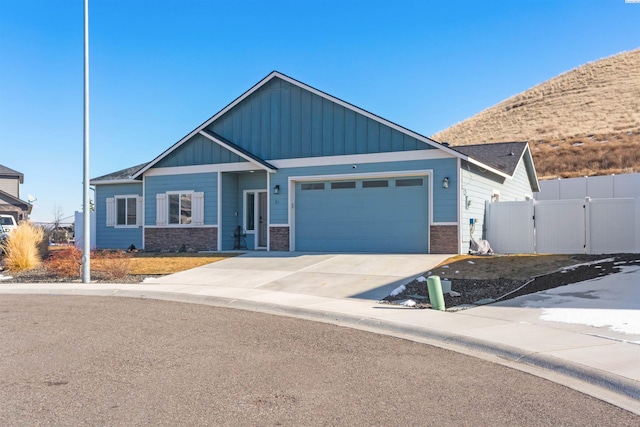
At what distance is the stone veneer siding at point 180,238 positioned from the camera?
2267cm

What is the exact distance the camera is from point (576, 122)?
2270 inches

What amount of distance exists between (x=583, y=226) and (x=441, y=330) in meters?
12.6

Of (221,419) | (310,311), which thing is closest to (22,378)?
(221,419)

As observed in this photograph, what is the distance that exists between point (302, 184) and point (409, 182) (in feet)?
13.9

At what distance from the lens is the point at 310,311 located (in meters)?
10.7

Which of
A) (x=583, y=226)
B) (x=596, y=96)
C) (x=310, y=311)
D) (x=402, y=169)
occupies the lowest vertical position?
(x=310, y=311)

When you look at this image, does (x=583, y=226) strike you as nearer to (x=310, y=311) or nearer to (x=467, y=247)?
(x=467, y=247)

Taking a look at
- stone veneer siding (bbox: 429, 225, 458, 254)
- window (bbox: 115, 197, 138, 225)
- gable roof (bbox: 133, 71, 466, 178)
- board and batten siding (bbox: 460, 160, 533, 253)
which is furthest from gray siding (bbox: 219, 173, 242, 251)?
board and batten siding (bbox: 460, 160, 533, 253)

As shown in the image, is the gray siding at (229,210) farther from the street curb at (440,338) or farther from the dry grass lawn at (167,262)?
the street curb at (440,338)

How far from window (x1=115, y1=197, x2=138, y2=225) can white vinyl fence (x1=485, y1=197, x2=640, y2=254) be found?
49.9 ft

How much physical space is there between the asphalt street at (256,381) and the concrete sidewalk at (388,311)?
0.48 meters

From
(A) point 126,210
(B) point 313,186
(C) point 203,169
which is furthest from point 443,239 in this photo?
(A) point 126,210

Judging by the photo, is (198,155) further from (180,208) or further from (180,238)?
(180,238)

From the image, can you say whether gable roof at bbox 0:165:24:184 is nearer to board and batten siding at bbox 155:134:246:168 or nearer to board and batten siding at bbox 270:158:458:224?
board and batten siding at bbox 155:134:246:168
